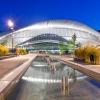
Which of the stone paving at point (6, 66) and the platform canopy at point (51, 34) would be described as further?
the platform canopy at point (51, 34)

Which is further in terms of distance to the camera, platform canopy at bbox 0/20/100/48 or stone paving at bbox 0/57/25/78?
platform canopy at bbox 0/20/100/48

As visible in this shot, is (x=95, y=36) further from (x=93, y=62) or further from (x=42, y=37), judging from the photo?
(x=93, y=62)

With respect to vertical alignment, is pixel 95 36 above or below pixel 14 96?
above

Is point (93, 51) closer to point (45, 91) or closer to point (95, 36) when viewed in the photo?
point (45, 91)

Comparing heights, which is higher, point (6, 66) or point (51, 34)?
point (51, 34)

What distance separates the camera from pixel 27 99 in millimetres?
9367

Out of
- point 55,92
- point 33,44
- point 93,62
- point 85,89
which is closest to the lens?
point 55,92

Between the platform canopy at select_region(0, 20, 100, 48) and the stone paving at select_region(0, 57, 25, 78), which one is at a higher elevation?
the platform canopy at select_region(0, 20, 100, 48)

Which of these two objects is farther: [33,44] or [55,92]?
[33,44]

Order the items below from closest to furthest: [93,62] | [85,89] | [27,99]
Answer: [27,99]
[85,89]
[93,62]

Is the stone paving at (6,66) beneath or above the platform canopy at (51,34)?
beneath

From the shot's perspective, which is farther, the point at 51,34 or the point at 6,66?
the point at 51,34

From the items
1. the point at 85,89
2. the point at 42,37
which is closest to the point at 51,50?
the point at 42,37

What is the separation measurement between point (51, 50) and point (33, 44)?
946 cm
